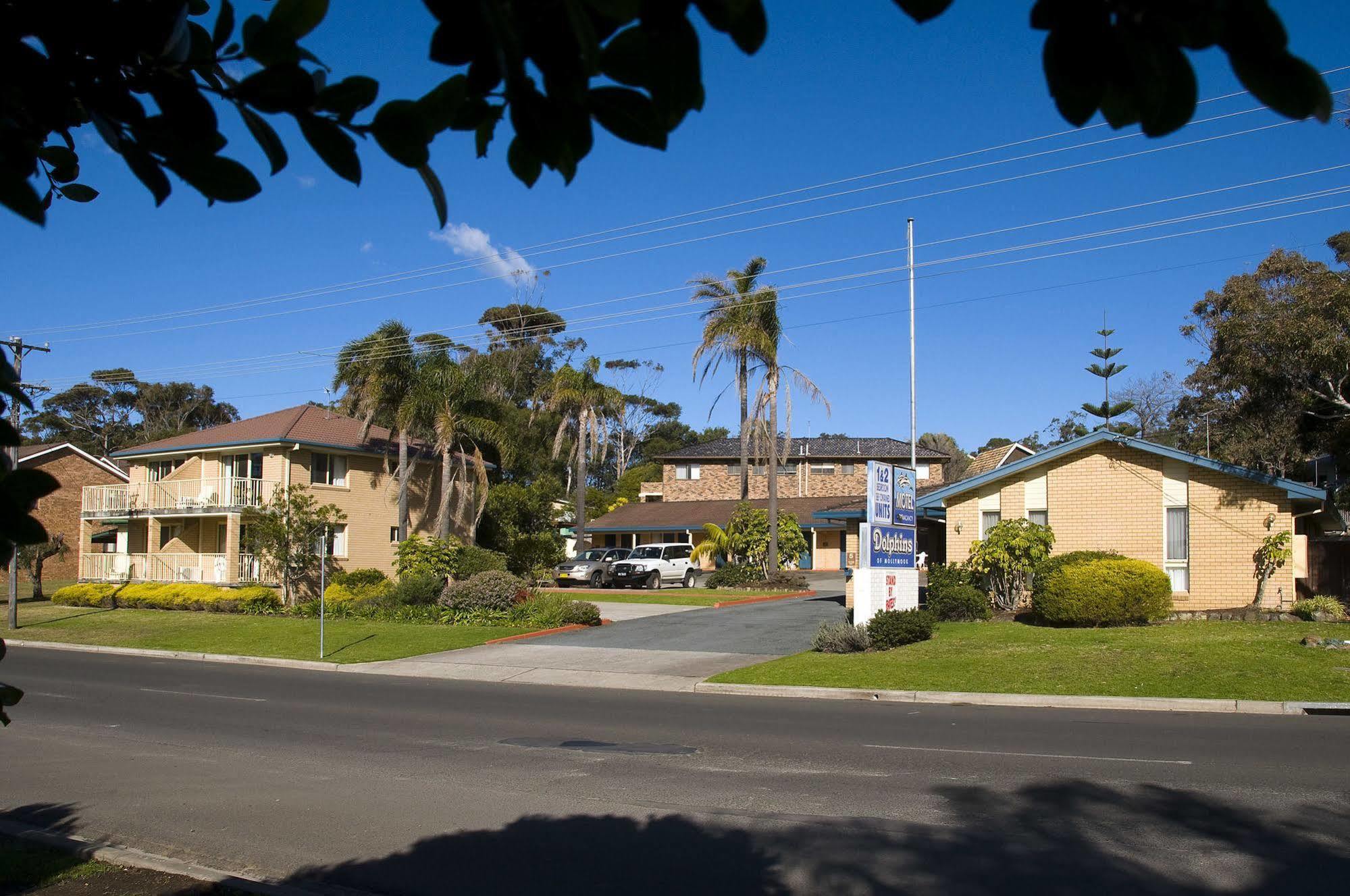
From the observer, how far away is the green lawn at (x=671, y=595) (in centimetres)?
3541

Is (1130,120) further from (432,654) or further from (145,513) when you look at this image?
(145,513)

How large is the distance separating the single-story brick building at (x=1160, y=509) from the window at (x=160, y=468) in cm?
3085

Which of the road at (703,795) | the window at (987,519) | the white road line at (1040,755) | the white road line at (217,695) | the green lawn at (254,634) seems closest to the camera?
the road at (703,795)

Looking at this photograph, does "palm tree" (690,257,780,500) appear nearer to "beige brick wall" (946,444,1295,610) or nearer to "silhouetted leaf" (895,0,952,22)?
"beige brick wall" (946,444,1295,610)

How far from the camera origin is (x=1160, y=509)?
25.6 m

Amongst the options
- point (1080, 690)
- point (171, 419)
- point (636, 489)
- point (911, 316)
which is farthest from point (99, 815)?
point (171, 419)

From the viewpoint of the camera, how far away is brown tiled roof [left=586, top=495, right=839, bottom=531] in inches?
2148

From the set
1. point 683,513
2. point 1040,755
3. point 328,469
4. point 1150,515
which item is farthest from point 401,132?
point 683,513

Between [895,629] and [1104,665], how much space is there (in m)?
4.27

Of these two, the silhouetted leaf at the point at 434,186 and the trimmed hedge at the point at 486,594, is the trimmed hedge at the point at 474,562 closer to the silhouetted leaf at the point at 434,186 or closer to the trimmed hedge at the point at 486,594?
the trimmed hedge at the point at 486,594

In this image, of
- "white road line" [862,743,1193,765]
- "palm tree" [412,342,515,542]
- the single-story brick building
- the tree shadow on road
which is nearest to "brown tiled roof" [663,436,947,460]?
"palm tree" [412,342,515,542]

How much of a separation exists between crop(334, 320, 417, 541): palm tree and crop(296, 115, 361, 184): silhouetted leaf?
35.5m

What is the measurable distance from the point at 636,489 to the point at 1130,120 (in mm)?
71118

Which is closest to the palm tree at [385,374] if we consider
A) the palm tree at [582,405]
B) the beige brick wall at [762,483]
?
the palm tree at [582,405]
